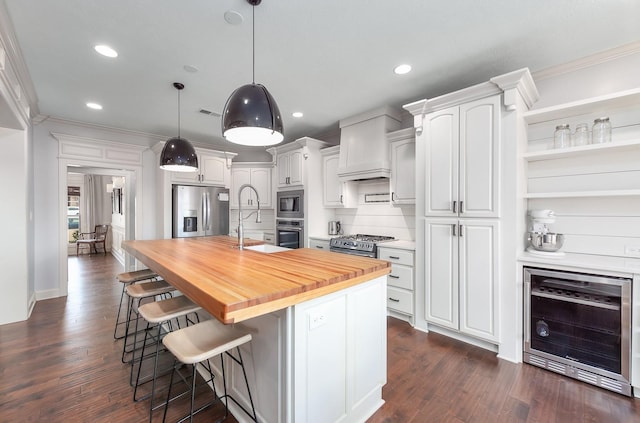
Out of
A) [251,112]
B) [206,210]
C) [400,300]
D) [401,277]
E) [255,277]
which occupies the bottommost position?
[400,300]

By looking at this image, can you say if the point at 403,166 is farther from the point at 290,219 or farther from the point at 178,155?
the point at 178,155

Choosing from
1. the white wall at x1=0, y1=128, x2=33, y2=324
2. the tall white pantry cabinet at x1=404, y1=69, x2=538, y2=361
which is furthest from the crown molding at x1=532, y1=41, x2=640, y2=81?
the white wall at x1=0, y1=128, x2=33, y2=324

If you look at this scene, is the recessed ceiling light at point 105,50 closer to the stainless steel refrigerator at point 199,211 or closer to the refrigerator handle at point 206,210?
the stainless steel refrigerator at point 199,211

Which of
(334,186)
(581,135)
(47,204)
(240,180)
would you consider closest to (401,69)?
(581,135)

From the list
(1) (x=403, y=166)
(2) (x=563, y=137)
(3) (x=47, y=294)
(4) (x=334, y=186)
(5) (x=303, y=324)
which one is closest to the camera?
(5) (x=303, y=324)

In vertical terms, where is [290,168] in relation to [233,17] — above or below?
below

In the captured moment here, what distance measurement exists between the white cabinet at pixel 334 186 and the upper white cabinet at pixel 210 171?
192 cm

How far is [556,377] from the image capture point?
2102mm

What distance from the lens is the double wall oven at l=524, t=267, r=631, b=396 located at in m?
1.90

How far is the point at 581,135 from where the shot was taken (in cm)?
225

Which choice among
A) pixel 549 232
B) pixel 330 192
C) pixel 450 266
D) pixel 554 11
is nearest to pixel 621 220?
pixel 549 232

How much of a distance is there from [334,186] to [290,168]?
830mm

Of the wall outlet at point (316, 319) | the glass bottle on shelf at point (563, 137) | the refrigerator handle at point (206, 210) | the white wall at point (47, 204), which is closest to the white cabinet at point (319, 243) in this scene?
the refrigerator handle at point (206, 210)

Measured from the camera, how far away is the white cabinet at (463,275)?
7.92 feet
